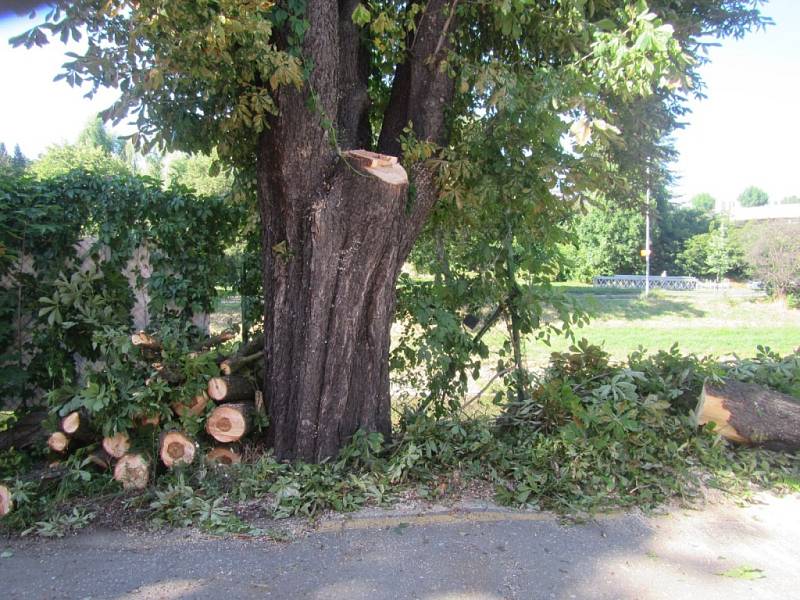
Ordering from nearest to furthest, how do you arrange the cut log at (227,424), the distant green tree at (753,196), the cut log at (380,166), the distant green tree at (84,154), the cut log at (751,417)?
the cut log at (380,166) < the cut log at (227,424) < the cut log at (751,417) < the distant green tree at (84,154) < the distant green tree at (753,196)

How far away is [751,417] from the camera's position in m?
4.62

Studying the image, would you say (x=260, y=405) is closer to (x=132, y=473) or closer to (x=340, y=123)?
(x=132, y=473)

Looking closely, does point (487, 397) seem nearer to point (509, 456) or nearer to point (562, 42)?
point (509, 456)

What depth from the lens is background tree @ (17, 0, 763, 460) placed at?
3.71 meters

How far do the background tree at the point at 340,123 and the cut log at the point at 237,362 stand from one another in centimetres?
29

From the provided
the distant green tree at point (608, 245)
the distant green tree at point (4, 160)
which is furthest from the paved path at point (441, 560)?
the distant green tree at point (608, 245)

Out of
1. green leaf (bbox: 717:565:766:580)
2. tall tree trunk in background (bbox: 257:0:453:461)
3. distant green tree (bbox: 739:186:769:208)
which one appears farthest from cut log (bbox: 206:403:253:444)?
distant green tree (bbox: 739:186:769:208)

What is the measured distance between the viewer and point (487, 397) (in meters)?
6.55

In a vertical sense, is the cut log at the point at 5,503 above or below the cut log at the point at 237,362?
below

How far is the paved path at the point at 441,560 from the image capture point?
2.94 m

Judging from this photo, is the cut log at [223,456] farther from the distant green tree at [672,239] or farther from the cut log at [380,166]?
the distant green tree at [672,239]

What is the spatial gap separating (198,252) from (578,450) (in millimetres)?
3728

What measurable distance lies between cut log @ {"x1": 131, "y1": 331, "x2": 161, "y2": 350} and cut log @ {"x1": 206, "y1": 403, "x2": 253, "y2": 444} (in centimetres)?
66

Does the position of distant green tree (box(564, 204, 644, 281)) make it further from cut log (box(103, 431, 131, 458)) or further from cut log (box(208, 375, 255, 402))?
cut log (box(103, 431, 131, 458))
